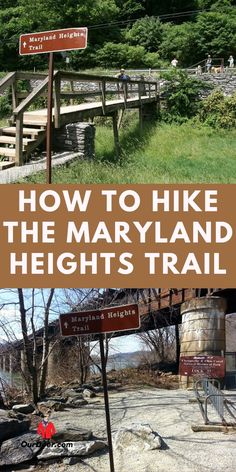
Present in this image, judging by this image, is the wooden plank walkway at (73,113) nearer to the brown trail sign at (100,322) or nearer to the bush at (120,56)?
the brown trail sign at (100,322)

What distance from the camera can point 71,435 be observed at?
738 cm

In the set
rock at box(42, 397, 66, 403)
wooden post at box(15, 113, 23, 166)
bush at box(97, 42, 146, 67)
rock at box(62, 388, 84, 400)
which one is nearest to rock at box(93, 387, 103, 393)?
rock at box(62, 388, 84, 400)

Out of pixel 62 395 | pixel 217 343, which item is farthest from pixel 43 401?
pixel 217 343

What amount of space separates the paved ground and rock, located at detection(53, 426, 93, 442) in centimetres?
46

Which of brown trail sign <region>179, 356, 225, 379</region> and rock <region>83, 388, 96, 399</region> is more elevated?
brown trail sign <region>179, 356, 225, 379</region>

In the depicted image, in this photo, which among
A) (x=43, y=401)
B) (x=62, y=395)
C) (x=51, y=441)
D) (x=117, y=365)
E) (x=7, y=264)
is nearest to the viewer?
(x=7, y=264)

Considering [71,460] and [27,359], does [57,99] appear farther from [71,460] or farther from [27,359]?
[71,460]

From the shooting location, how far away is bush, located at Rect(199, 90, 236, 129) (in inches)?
784

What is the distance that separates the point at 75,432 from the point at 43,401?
131 inches

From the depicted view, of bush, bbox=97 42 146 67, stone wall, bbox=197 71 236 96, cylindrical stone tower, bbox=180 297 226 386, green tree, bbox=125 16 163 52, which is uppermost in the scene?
green tree, bbox=125 16 163 52

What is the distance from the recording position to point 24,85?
83.9 feet

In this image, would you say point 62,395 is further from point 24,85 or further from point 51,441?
point 24,85

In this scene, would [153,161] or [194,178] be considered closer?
[194,178]

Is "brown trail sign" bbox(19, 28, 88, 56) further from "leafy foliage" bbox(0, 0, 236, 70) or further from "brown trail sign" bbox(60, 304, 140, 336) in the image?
"leafy foliage" bbox(0, 0, 236, 70)
